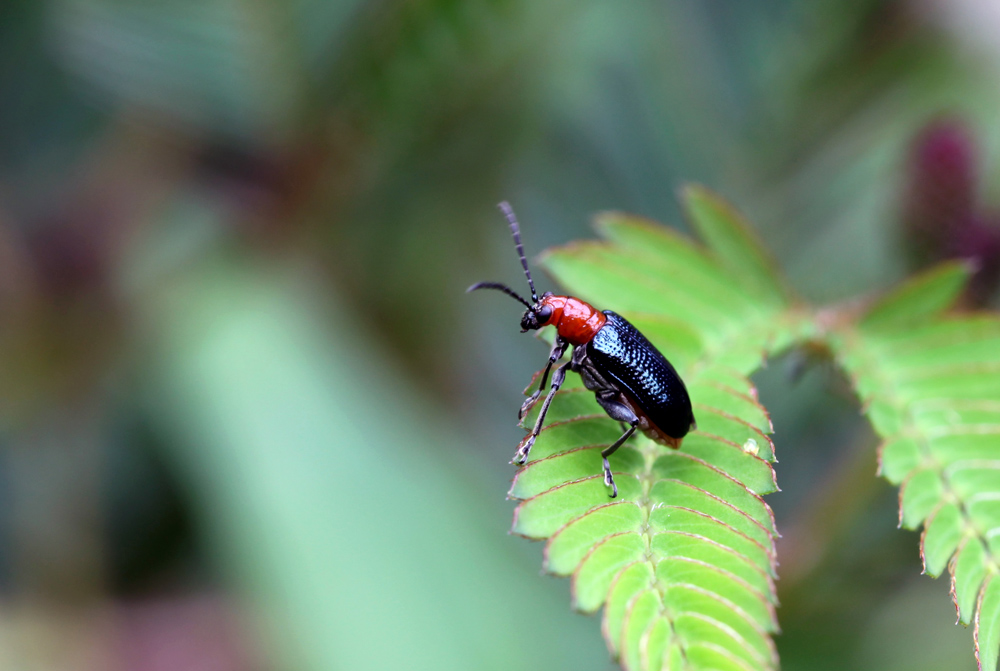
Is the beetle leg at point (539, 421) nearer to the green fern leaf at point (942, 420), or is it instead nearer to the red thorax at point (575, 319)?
the red thorax at point (575, 319)

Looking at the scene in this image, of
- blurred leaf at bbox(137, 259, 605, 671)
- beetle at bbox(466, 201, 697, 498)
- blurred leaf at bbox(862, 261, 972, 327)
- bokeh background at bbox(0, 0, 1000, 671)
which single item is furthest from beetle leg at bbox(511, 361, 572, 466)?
Result: blurred leaf at bbox(137, 259, 605, 671)

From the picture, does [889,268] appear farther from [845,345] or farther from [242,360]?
[242,360]

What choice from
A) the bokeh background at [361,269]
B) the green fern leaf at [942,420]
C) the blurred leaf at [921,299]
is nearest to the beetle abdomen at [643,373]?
the green fern leaf at [942,420]

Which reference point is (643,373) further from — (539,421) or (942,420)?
(942,420)

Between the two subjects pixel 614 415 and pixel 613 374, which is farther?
pixel 613 374

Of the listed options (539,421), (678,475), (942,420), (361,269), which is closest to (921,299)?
(942,420)

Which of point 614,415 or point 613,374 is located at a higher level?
point 613,374
